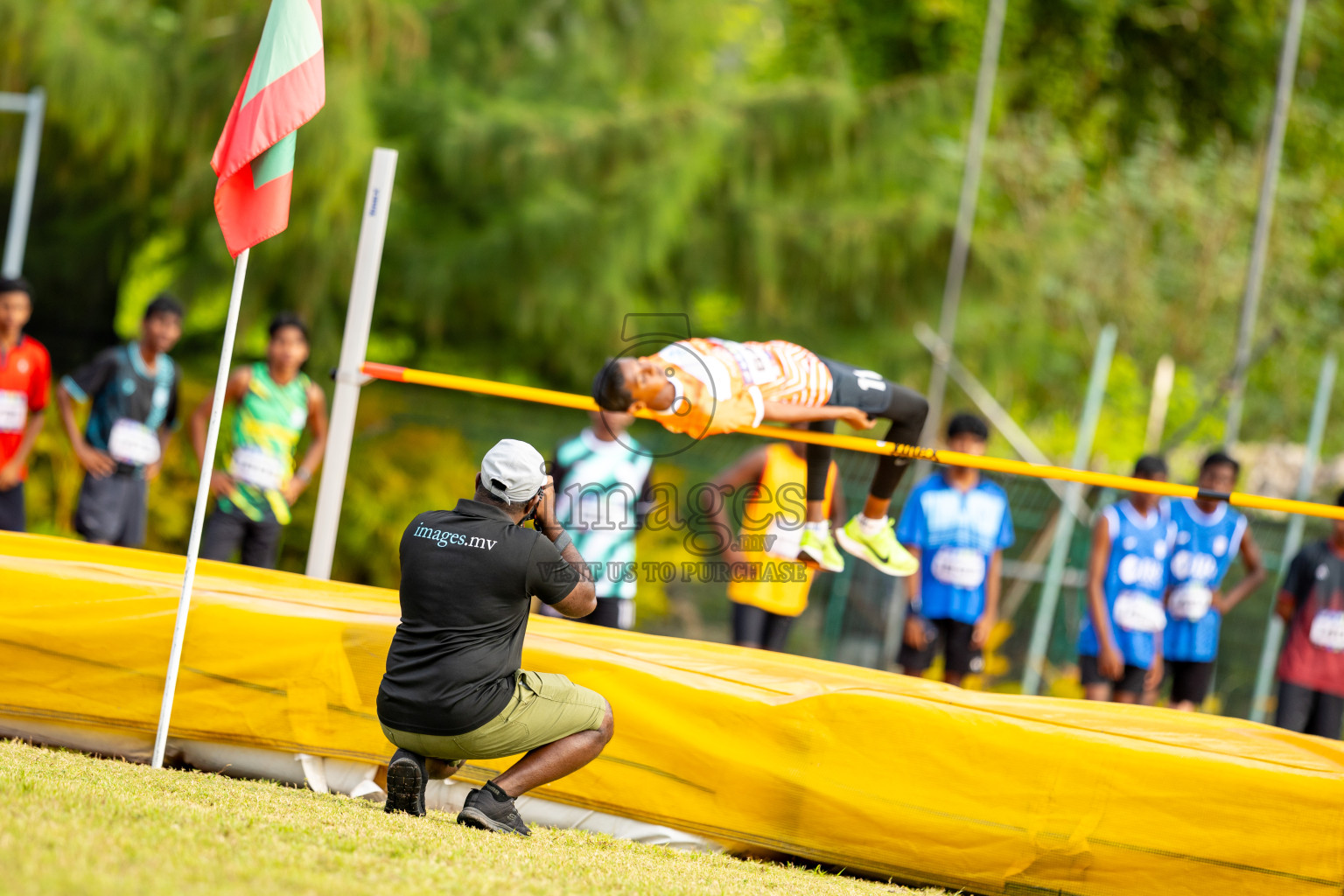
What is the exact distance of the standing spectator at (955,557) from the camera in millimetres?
5527

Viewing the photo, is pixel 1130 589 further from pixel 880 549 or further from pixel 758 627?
pixel 758 627

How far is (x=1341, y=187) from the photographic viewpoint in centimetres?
1559

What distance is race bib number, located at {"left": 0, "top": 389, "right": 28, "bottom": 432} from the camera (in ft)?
17.4

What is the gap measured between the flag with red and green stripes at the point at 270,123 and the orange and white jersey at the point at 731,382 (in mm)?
1484

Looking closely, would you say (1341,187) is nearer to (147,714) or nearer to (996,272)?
(996,272)

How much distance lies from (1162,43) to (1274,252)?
3.13 metres

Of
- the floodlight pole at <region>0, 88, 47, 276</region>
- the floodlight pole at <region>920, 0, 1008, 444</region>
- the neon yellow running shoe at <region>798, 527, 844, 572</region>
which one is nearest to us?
the neon yellow running shoe at <region>798, 527, 844, 572</region>

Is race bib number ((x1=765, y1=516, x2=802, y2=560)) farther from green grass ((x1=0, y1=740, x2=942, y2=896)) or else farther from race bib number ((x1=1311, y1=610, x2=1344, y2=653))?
race bib number ((x1=1311, y1=610, x2=1344, y2=653))

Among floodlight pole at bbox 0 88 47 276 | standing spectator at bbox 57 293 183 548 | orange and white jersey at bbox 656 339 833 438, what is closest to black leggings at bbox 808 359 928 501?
orange and white jersey at bbox 656 339 833 438

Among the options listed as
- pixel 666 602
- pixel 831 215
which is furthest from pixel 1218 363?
pixel 666 602

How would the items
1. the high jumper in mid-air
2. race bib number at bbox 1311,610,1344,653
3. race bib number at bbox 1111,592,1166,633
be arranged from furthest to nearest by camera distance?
race bib number at bbox 1111,592,1166,633 → race bib number at bbox 1311,610,1344,653 → the high jumper in mid-air

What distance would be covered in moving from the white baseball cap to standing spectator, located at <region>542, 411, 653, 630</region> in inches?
57.0

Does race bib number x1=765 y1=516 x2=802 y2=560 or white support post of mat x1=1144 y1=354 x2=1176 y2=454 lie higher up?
white support post of mat x1=1144 y1=354 x2=1176 y2=454

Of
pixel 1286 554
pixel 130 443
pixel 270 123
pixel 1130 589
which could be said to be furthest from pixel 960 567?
pixel 130 443
